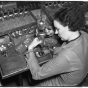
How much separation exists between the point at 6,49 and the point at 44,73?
2.79 feet

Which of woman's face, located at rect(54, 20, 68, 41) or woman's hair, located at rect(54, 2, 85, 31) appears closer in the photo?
woman's hair, located at rect(54, 2, 85, 31)

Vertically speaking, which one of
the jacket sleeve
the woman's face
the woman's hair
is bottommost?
the jacket sleeve

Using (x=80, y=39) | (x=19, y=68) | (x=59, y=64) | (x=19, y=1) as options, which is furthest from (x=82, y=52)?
(x=19, y=1)

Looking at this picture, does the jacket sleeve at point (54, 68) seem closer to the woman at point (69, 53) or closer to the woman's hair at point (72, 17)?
the woman at point (69, 53)

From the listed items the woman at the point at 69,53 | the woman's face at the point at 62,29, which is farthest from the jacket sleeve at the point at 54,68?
the woman's face at the point at 62,29

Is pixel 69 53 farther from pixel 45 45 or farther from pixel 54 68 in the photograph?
pixel 45 45

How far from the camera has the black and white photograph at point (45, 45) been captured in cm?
145

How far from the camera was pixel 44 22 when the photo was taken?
2494 mm

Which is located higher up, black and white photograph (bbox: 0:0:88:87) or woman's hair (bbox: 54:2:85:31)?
woman's hair (bbox: 54:2:85:31)

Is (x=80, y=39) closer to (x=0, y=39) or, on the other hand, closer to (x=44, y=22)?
(x=44, y=22)

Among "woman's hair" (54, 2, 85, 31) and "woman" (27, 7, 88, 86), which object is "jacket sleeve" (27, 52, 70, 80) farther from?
"woman's hair" (54, 2, 85, 31)

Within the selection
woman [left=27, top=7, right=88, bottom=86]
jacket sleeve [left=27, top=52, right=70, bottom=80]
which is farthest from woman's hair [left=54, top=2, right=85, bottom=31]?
jacket sleeve [left=27, top=52, right=70, bottom=80]

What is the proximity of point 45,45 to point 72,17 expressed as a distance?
0.98 m

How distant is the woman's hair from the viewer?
54.3 inches
